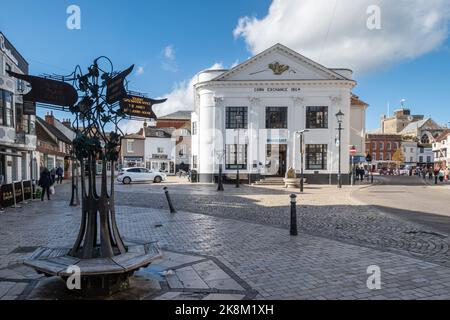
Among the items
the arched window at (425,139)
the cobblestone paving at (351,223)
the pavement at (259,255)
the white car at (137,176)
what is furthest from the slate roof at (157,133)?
the arched window at (425,139)

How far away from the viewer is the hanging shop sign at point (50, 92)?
443 cm

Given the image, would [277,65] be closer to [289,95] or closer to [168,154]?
[289,95]

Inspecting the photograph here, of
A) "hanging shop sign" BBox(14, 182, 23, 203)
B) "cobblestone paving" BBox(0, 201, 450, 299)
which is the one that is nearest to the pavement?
"cobblestone paving" BBox(0, 201, 450, 299)

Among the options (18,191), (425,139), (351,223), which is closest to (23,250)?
(351,223)

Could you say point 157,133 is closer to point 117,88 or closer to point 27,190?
point 27,190

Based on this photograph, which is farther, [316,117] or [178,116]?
[178,116]

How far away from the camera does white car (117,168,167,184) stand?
31.8 metres

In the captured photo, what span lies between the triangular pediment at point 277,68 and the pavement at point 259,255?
2099 cm

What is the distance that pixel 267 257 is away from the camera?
21.4 ft

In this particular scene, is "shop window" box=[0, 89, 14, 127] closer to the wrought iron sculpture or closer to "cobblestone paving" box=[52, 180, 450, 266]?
"cobblestone paving" box=[52, 180, 450, 266]

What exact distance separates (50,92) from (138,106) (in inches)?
58.2

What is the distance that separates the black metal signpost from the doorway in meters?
26.0

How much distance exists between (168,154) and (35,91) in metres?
52.8

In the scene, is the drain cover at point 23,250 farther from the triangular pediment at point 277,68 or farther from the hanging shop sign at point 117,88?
the triangular pediment at point 277,68
